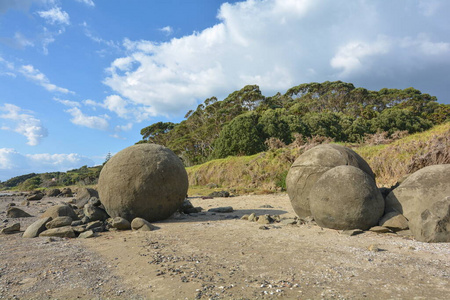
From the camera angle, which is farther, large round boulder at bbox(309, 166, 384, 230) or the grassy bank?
the grassy bank

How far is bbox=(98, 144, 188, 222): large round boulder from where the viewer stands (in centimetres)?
866

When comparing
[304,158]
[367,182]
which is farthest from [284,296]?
[304,158]

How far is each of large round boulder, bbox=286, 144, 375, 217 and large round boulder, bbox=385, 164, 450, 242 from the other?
1.20 meters

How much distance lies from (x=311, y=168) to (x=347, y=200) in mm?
1624

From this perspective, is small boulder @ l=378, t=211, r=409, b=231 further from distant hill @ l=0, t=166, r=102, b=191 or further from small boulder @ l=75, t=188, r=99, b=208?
distant hill @ l=0, t=166, r=102, b=191

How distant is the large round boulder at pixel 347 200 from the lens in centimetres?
693

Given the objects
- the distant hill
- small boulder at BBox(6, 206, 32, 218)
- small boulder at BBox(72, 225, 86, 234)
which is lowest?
small boulder at BBox(72, 225, 86, 234)

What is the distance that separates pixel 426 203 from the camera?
21.6 ft

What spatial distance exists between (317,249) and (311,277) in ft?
5.25

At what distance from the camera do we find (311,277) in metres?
4.19

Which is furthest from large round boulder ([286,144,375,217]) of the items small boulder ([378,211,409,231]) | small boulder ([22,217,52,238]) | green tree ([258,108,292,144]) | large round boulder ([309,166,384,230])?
green tree ([258,108,292,144])

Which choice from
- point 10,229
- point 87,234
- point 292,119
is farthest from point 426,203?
point 292,119

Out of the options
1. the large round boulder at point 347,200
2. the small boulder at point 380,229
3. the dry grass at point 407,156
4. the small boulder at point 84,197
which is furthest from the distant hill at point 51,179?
the small boulder at point 380,229

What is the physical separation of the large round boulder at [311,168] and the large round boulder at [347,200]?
0.74m
